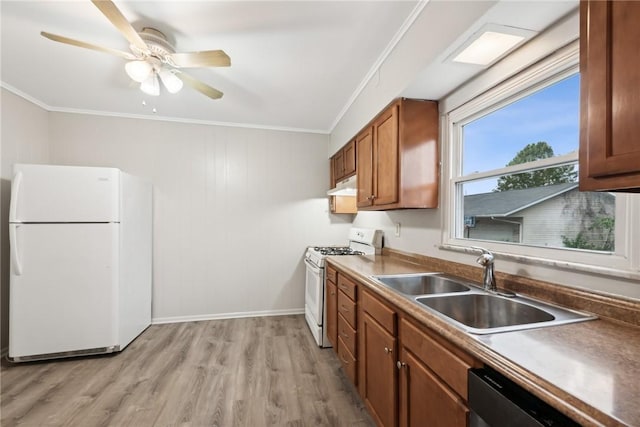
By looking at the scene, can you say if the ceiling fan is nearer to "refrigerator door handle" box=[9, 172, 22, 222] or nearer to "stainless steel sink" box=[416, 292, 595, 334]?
"refrigerator door handle" box=[9, 172, 22, 222]

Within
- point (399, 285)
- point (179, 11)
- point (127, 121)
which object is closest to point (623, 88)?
point (399, 285)

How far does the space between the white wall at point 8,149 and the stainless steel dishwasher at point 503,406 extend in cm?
384

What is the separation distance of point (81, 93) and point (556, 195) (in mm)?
4020

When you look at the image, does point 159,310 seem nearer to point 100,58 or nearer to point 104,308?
point 104,308

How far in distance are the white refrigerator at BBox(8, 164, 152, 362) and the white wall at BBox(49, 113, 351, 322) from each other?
78 centimetres

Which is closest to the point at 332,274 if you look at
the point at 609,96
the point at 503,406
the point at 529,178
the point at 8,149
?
the point at 529,178

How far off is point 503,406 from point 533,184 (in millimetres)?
1183

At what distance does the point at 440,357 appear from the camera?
99 cm

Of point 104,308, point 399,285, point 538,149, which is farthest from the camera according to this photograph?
point 104,308

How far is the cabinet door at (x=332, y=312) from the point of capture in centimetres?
237

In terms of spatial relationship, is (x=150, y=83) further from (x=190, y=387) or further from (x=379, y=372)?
(x=379, y=372)

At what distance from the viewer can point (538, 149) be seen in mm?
1391

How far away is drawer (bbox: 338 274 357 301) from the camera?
194 cm

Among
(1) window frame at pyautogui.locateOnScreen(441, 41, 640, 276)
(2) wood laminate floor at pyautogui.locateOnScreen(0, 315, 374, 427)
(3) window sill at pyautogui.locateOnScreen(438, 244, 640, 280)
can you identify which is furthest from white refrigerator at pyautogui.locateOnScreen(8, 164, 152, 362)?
(3) window sill at pyautogui.locateOnScreen(438, 244, 640, 280)
